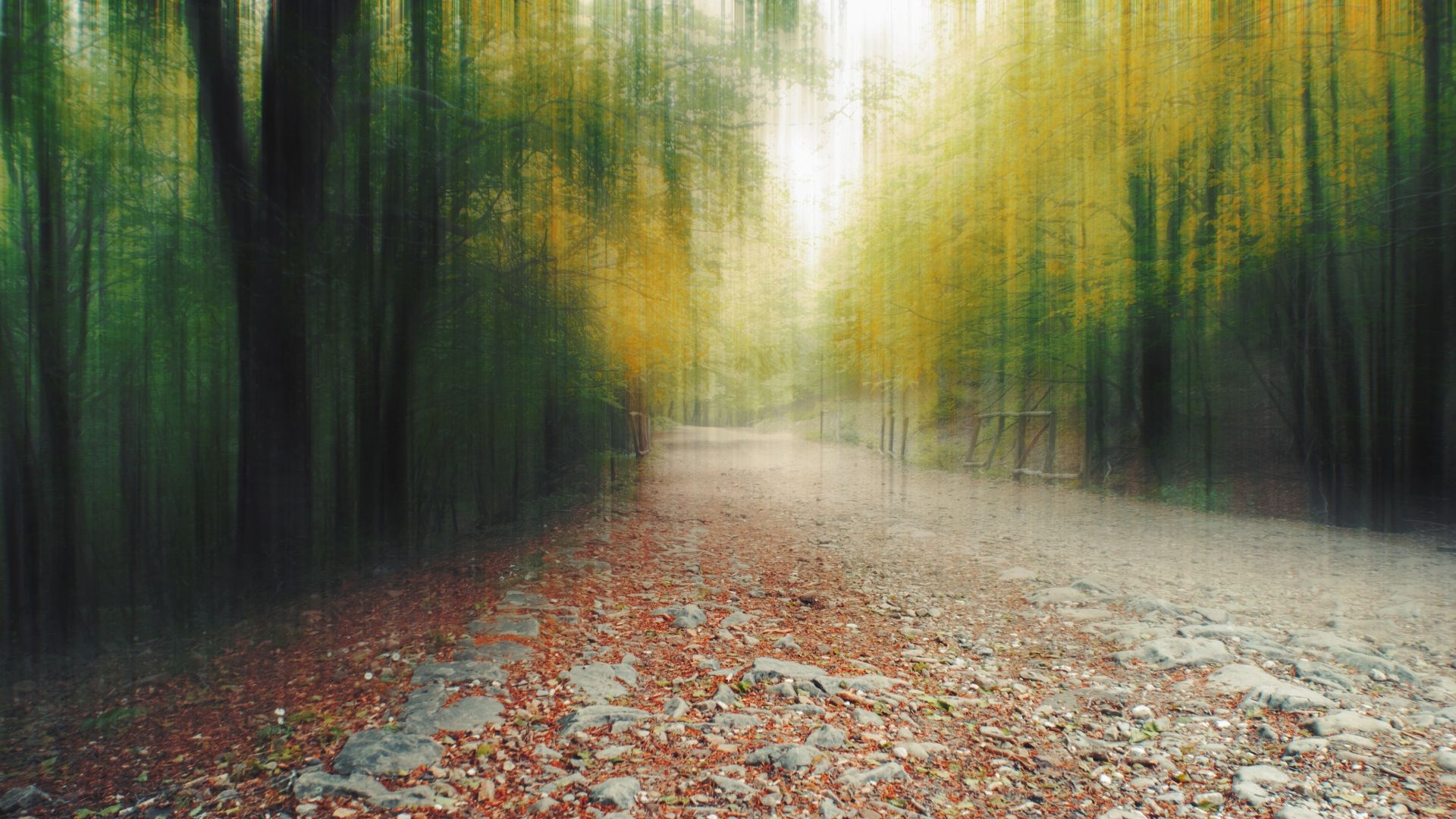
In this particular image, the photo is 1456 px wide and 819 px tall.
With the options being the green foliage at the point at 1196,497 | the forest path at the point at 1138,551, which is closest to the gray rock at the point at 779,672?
the forest path at the point at 1138,551

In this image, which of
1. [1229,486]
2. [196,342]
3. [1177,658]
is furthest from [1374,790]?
→ [196,342]

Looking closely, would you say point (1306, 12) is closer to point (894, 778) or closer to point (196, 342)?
point (894, 778)

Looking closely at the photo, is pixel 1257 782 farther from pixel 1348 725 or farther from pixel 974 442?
pixel 974 442

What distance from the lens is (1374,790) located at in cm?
192

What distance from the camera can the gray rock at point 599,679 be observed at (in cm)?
282

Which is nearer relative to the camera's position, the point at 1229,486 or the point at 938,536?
the point at 938,536

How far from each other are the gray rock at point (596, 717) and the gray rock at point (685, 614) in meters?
1.17

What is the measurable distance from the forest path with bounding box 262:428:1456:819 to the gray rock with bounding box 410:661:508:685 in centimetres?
2

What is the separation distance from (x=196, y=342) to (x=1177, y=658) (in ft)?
31.1

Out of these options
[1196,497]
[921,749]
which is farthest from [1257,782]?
[1196,497]

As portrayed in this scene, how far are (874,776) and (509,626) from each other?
2.51 meters

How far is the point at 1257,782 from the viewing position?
1995 millimetres

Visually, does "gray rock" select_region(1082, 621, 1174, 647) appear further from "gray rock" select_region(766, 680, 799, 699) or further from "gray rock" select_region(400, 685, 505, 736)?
"gray rock" select_region(400, 685, 505, 736)

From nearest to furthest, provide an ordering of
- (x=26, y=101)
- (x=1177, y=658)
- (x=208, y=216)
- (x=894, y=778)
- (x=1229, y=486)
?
1. (x=894, y=778)
2. (x=1177, y=658)
3. (x=26, y=101)
4. (x=208, y=216)
5. (x=1229, y=486)
